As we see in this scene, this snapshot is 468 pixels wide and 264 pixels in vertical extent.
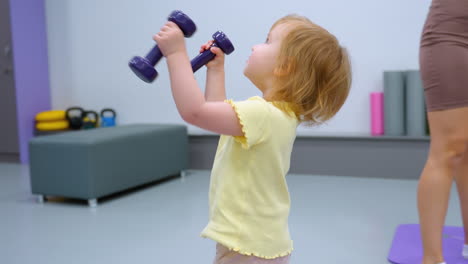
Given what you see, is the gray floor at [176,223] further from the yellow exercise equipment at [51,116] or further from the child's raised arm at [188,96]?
the child's raised arm at [188,96]

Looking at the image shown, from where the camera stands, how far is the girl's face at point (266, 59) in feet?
3.78

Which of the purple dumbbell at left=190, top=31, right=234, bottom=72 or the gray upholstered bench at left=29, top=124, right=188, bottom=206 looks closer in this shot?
the purple dumbbell at left=190, top=31, right=234, bottom=72

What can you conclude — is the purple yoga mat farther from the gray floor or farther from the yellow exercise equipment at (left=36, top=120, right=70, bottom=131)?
the yellow exercise equipment at (left=36, top=120, right=70, bottom=131)

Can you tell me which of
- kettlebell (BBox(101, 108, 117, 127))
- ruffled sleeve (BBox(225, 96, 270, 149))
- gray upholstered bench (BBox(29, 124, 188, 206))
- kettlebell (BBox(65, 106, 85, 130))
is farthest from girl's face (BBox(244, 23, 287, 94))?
kettlebell (BBox(65, 106, 85, 130))

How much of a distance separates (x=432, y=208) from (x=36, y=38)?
3.96m

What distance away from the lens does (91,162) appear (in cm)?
310

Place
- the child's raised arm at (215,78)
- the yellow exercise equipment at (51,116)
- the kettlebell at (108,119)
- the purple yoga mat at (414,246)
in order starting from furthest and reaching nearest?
the yellow exercise equipment at (51,116), the kettlebell at (108,119), the purple yoga mat at (414,246), the child's raised arm at (215,78)

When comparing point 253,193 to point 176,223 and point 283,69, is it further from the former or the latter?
point 176,223

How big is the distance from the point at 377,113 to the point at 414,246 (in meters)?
1.75

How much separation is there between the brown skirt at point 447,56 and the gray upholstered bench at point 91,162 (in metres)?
1.95

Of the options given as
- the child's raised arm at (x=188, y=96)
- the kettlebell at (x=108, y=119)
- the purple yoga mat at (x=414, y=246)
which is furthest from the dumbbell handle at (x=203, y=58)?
the kettlebell at (x=108, y=119)

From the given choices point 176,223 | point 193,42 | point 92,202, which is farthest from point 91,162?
point 193,42

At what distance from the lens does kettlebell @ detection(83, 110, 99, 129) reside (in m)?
4.61

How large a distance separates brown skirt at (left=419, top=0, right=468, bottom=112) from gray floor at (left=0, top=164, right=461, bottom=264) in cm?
69
